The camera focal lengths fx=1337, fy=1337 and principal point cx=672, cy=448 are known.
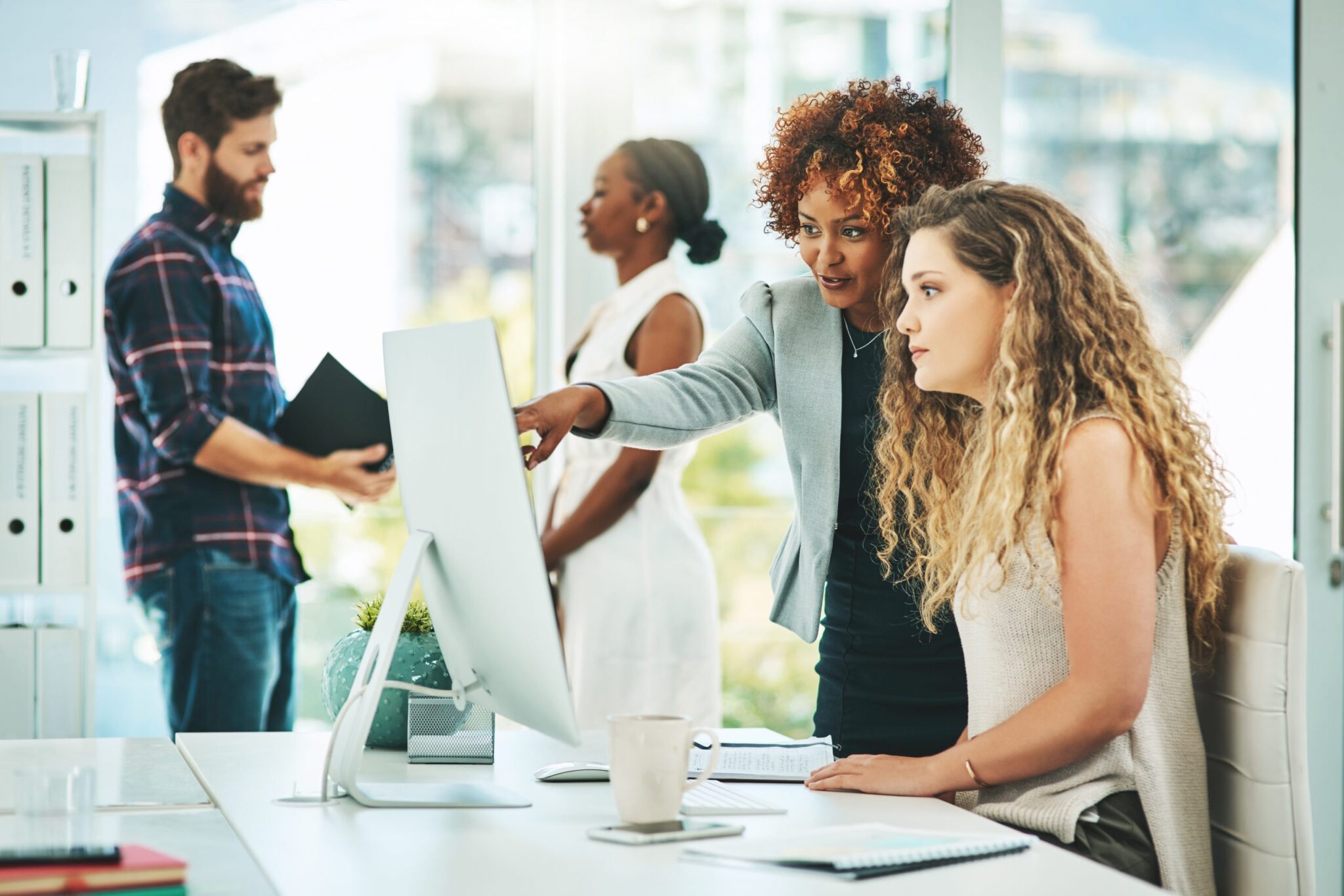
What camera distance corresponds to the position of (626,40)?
3.41 m

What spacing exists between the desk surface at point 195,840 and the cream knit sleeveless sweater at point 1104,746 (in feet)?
2.43

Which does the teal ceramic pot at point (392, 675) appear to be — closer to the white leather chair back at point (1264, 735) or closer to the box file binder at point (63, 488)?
the white leather chair back at point (1264, 735)

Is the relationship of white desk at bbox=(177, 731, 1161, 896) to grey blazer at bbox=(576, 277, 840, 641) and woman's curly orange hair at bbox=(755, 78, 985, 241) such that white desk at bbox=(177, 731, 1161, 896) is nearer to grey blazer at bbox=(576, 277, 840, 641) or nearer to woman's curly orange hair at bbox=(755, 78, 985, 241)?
grey blazer at bbox=(576, 277, 840, 641)

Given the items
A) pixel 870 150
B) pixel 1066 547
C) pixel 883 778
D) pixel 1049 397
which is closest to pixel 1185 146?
pixel 870 150

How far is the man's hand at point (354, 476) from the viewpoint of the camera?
304cm

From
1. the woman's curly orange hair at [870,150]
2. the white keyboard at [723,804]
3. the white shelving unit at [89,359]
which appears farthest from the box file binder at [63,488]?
the white keyboard at [723,804]

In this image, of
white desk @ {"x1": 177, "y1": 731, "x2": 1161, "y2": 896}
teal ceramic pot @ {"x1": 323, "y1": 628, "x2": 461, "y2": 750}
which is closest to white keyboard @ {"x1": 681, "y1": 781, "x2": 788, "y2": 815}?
white desk @ {"x1": 177, "y1": 731, "x2": 1161, "y2": 896}

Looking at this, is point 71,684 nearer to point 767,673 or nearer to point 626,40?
point 767,673

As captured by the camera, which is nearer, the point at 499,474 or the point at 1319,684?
the point at 499,474

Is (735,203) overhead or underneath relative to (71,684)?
overhead

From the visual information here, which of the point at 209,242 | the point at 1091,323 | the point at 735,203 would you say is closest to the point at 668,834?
the point at 1091,323

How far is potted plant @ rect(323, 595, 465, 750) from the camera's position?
1.58m

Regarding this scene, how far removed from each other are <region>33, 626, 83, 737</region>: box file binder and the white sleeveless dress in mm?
1027

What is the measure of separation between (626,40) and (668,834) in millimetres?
2636
